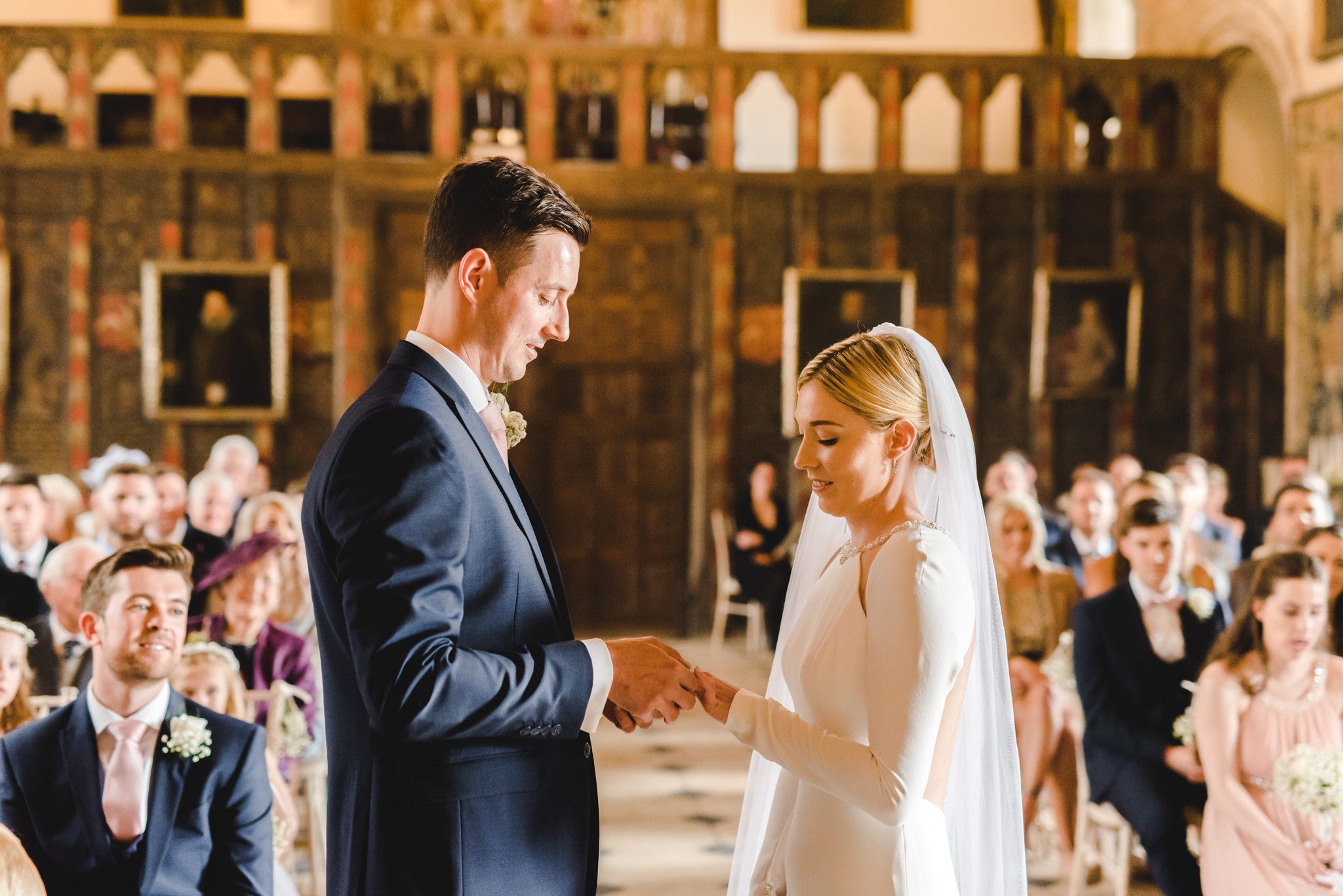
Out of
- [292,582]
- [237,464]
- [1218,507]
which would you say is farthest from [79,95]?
[1218,507]

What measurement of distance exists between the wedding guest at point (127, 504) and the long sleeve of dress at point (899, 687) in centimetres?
506

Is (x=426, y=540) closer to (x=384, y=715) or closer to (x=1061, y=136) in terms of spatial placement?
(x=384, y=715)

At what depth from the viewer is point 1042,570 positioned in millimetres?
5980

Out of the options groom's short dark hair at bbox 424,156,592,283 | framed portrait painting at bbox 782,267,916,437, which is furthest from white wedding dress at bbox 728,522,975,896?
framed portrait painting at bbox 782,267,916,437

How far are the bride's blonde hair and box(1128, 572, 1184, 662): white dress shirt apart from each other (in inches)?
111

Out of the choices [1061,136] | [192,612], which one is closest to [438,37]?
[1061,136]

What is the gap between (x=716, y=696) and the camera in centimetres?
220

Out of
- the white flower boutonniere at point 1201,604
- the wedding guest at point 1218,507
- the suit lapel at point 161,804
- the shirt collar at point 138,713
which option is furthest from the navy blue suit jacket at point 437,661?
the wedding guest at point 1218,507

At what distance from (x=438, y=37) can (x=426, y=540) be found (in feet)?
31.4

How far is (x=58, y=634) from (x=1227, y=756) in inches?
178

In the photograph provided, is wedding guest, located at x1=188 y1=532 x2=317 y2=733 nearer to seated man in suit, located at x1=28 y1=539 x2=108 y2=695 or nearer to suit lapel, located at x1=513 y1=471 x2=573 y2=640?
seated man in suit, located at x1=28 y1=539 x2=108 y2=695

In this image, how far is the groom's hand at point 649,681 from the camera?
6.45ft

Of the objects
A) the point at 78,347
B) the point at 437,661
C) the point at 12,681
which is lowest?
the point at 12,681

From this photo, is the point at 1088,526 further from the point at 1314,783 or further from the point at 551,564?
the point at 551,564
